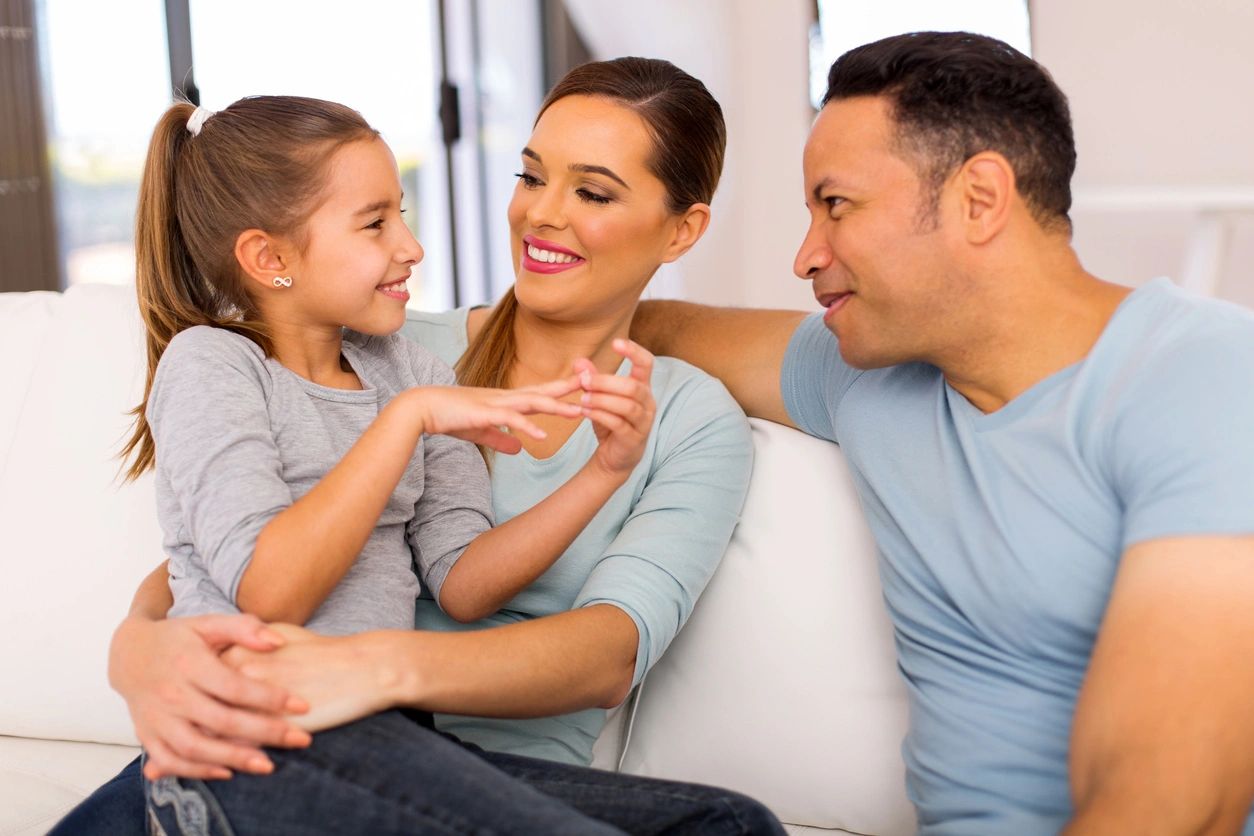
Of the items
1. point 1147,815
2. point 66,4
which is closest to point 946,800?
point 1147,815

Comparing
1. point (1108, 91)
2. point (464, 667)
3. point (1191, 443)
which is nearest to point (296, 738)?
point (464, 667)

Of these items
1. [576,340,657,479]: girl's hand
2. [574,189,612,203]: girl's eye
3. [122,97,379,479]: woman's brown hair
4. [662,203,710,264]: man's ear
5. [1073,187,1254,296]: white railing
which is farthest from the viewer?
[1073,187,1254,296]: white railing

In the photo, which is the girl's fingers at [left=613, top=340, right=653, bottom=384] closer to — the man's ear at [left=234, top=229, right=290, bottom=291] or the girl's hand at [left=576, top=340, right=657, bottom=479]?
the girl's hand at [left=576, top=340, right=657, bottom=479]

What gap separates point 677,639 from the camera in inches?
68.3

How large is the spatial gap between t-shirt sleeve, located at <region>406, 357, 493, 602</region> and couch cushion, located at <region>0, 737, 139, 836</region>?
567 mm

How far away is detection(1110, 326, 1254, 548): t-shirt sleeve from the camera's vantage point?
3.67 ft

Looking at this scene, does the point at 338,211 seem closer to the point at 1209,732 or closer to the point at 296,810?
the point at 296,810

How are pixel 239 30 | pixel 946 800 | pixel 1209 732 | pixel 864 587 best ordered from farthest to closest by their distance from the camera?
pixel 239 30
pixel 864 587
pixel 946 800
pixel 1209 732

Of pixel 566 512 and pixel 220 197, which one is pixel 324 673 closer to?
pixel 566 512

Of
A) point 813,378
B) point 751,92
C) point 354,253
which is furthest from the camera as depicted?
point 751,92

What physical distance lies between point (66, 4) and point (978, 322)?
2.81 m

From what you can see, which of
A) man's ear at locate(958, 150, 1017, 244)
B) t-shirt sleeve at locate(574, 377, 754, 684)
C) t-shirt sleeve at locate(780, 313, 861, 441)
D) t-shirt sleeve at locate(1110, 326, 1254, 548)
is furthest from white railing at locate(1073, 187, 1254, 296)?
t-shirt sleeve at locate(1110, 326, 1254, 548)

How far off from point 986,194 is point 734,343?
0.53m

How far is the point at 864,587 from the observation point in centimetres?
166
